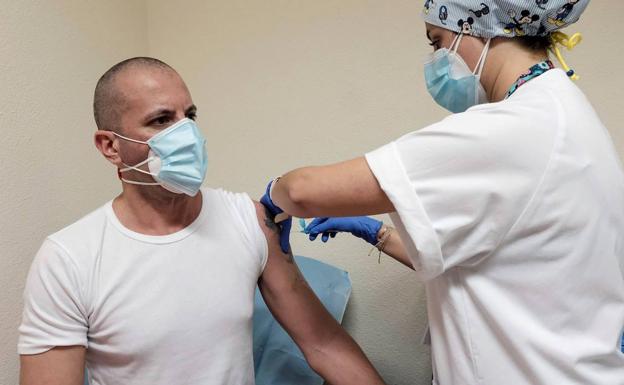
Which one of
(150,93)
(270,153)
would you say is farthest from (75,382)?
(270,153)

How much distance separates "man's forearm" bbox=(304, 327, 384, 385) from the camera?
131cm

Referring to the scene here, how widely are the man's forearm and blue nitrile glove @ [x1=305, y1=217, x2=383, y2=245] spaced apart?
0.99ft

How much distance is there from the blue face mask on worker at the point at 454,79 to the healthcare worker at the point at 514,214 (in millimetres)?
99

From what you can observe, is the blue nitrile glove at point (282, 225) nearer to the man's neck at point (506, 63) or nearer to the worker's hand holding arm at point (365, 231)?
the worker's hand holding arm at point (365, 231)

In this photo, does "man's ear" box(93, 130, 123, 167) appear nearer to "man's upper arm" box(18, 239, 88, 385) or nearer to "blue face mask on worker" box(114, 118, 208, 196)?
"blue face mask on worker" box(114, 118, 208, 196)

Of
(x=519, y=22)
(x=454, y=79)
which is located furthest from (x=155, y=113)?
(x=519, y=22)

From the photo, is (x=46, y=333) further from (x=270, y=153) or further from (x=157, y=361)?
(x=270, y=153)

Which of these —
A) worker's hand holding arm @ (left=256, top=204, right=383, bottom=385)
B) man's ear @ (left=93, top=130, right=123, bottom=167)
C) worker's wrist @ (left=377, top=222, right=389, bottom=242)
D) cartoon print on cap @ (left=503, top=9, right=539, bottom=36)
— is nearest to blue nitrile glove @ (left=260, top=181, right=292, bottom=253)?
worker's hand holding arm @ (left=256, top=204, right=383, bottom=385)

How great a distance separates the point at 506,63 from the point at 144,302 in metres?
0.99

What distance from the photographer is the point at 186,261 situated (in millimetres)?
1194

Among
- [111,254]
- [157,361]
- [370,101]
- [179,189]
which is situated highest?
[370,101]

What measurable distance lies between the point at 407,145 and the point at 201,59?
4.72 feet

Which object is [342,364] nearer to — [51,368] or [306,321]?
[306,321]

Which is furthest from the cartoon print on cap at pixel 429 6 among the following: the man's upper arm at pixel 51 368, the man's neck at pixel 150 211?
the man's upper arm at pixel 51 368
